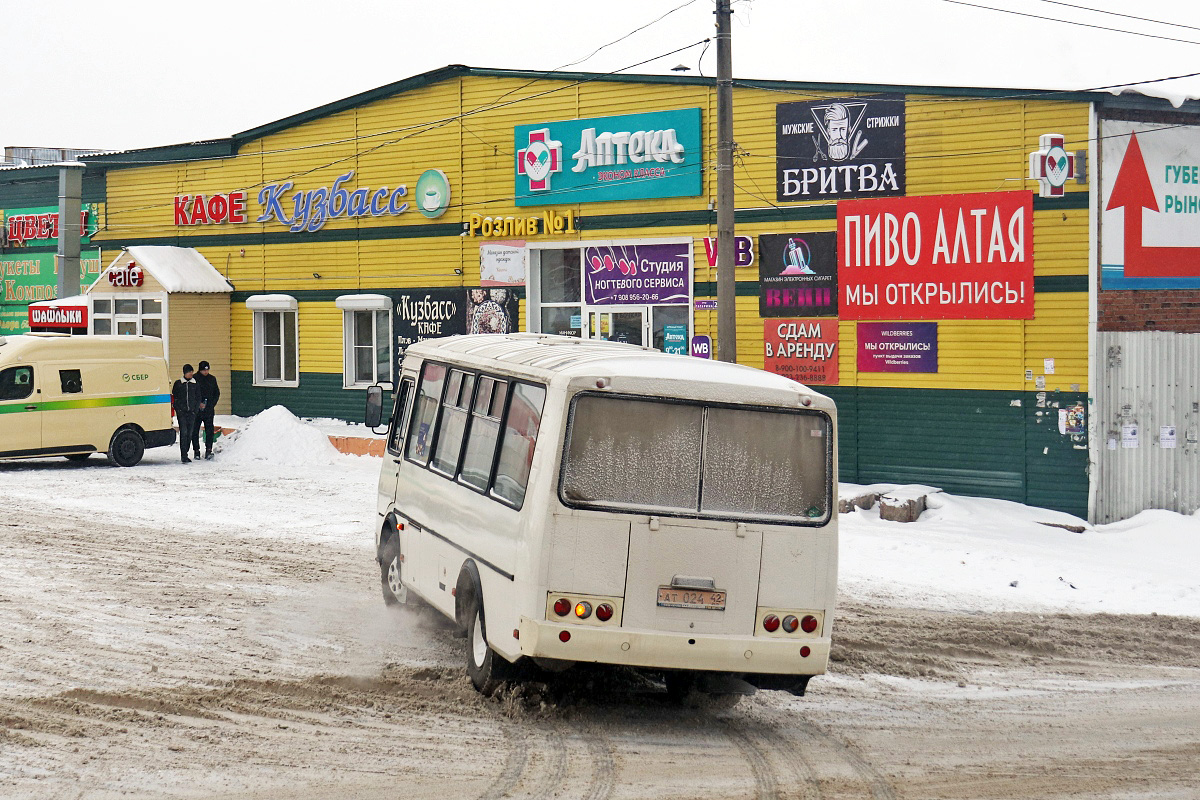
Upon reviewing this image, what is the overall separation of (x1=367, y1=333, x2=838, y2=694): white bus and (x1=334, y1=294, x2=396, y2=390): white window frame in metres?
19.0

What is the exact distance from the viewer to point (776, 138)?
2175cm

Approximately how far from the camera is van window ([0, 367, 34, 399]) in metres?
22.0

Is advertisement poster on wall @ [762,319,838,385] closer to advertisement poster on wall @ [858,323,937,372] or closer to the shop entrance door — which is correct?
advertisement poster on wall @ [858,323,937,372]

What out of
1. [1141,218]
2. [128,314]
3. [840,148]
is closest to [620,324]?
[840,148]

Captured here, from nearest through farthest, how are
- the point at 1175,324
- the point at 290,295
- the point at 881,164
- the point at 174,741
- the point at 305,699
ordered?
the point at 174,741, the point at 305,699, the point at 1175,324, the point at 881,164, the point at 290,295

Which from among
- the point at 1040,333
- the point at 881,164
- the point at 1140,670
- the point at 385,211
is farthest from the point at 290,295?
the point at 1140,670

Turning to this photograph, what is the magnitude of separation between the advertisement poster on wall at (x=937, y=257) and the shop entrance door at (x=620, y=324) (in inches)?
172

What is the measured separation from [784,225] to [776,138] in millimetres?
1443

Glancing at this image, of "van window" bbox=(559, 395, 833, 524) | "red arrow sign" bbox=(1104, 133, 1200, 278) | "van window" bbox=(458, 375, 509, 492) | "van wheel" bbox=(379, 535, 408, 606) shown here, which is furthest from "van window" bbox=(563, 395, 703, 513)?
"red arrow sign" bbox=(1104, 133, 1200, 278)

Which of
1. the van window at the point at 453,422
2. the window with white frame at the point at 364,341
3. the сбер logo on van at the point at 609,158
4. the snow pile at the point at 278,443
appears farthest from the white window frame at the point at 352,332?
the van window at the point at 453,422

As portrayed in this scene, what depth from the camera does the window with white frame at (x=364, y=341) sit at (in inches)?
1096

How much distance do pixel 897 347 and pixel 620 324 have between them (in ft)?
19.4

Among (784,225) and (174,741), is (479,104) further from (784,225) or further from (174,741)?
(174,741)

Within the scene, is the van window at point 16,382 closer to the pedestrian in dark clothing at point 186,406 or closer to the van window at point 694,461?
the pedestrian in dark clothing at point 186,406
